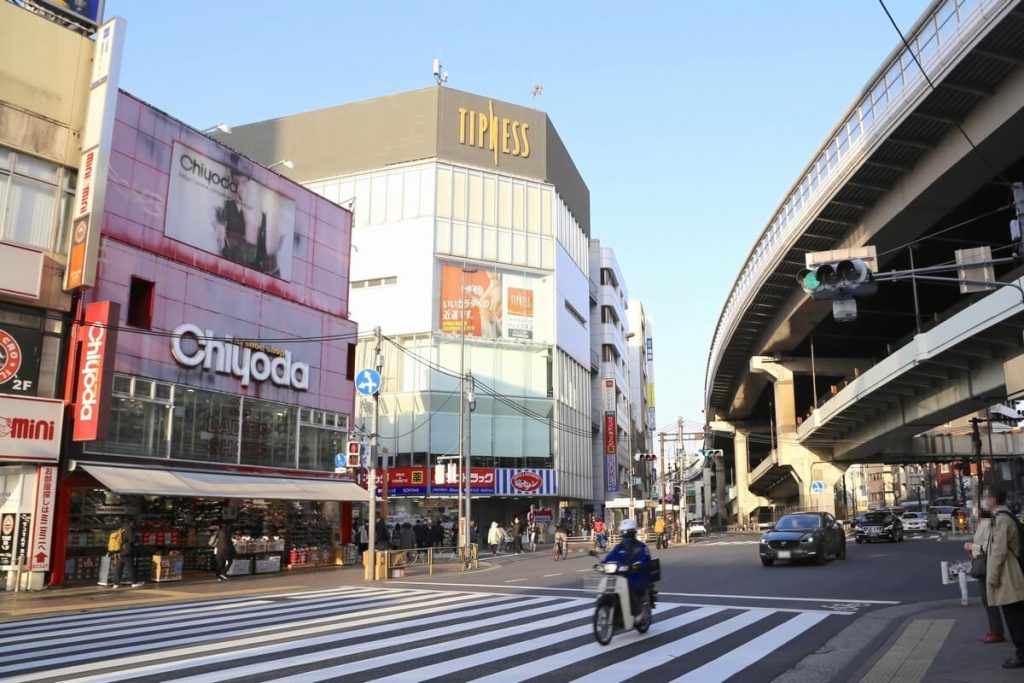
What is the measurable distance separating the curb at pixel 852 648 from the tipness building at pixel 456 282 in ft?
135

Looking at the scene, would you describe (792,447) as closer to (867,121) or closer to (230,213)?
(867,121)

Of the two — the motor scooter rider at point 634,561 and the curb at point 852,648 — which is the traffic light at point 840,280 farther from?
the curb at point 852,648

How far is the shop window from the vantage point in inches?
976

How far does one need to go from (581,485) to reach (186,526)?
42560 mm

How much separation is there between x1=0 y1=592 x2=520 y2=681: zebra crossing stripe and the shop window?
42.6 ft

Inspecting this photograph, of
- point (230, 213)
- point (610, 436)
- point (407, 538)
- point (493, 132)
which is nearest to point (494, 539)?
point (407, 538)

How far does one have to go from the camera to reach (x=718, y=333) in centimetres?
6431

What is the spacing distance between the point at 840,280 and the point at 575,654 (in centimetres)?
676

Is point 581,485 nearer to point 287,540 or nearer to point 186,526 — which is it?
point 287,540

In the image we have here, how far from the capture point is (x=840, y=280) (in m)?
12.1

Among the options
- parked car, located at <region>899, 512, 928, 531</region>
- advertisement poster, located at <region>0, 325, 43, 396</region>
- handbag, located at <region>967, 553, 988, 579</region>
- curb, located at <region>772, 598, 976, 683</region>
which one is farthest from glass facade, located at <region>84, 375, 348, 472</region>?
parked car, located at <region>899, 512, 928, 531</region>

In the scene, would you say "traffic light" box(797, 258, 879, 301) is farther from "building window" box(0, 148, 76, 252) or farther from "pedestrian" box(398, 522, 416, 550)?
"pedestrian" box(398, 522, 416, 550)

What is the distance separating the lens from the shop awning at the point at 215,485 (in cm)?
2159

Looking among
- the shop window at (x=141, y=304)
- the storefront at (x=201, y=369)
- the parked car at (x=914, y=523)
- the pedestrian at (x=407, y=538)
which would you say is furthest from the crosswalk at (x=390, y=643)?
the parked car at (x=914, y=523)
